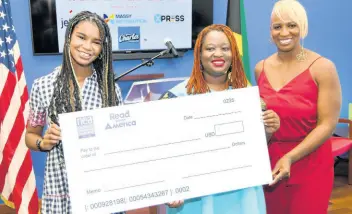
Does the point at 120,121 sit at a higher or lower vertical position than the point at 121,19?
lower

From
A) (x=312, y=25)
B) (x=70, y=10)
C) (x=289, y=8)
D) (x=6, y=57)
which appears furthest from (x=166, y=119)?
(x=312, y=25)

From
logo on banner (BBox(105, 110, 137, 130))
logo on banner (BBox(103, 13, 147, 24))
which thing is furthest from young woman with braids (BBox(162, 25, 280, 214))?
logo on banner (BBox(103, 13, 147, 24))

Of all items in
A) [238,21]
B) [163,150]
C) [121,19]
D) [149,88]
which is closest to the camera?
[163,150]

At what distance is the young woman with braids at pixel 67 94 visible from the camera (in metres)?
1.45

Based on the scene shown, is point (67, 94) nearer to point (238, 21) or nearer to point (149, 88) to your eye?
point (149, 88)

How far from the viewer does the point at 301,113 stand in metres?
1.75

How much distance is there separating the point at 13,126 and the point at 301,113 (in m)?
1.93

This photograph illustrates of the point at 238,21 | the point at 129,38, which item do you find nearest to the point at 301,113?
the point at 238,21

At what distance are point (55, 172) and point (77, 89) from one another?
0.30 metres

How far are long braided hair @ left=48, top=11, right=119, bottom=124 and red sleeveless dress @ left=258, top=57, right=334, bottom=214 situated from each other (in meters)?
0.71

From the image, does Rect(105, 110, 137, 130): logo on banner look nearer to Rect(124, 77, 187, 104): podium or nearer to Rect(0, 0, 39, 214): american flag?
Rect(124, 77, 187, 104): podium

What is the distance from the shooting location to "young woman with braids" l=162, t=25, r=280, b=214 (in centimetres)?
151

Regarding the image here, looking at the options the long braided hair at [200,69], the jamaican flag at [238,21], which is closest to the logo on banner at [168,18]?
the jamaican flag at [238,21]

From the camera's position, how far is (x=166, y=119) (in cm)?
147
